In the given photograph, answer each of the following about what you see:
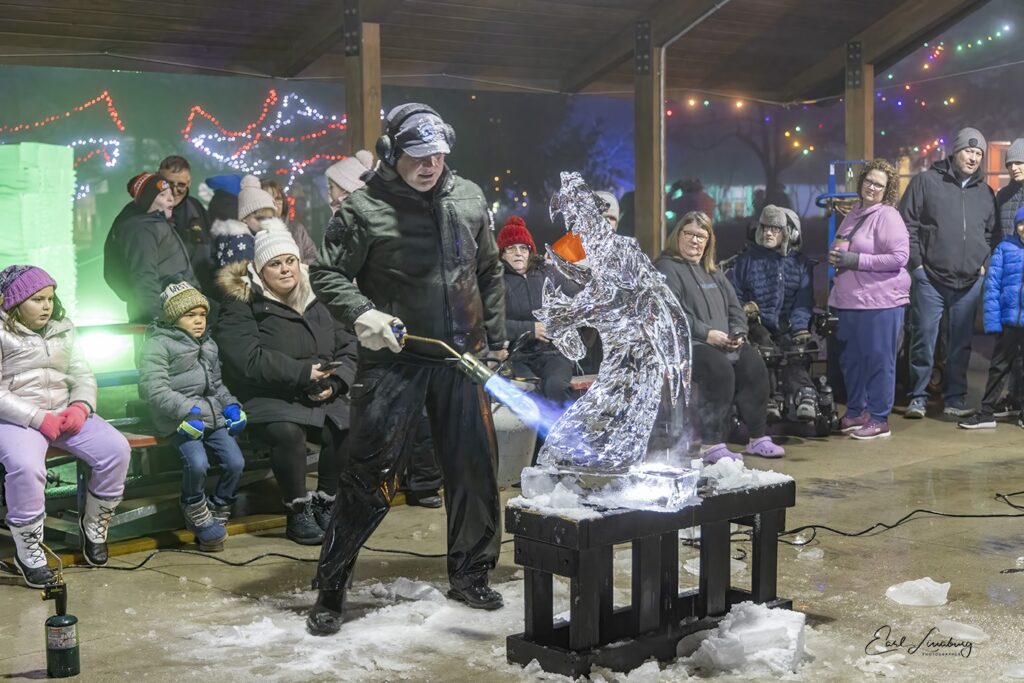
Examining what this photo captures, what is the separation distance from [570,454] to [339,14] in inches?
231

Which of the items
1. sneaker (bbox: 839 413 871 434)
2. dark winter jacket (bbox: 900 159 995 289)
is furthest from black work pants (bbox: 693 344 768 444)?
dark winter jacket (bbox: 900 159 995 289)

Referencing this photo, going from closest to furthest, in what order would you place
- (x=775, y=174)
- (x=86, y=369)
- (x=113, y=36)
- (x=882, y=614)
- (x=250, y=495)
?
(x=882, y=614) < (x=86, y=369) < (x=250, y=495) < (x=113, y=36) < (x=775, y=174)

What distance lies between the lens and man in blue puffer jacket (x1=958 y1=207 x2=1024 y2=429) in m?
9.62

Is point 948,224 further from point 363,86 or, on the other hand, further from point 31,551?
point 31,551

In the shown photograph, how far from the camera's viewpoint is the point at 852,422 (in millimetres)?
9500

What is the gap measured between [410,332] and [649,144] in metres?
5.87

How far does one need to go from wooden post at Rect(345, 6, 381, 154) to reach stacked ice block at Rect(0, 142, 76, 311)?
78.6 inches

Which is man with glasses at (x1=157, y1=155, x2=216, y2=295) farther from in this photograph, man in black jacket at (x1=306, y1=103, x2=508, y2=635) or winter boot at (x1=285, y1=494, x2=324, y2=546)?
man in black jacket at (x1=306, y1=103, x2=508, y2=635)

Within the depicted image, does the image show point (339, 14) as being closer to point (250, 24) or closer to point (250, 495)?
point (250, 24)

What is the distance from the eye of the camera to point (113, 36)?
9547 mm

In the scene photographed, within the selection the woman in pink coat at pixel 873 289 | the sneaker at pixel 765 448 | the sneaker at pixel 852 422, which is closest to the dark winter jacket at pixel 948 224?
the woman in pink coat at pixel 873 289

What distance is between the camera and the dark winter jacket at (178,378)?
20.7 ft

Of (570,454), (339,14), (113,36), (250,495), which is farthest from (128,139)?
(570,454)

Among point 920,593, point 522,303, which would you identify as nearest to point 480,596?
point 920,593
